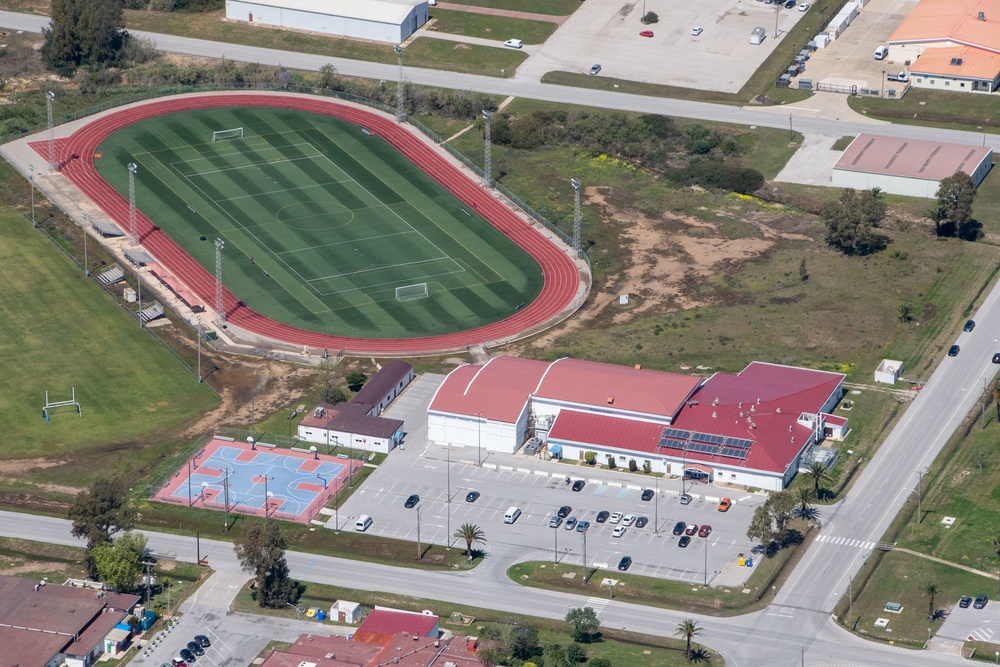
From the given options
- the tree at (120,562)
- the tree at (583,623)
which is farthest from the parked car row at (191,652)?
the tree at (583,623)

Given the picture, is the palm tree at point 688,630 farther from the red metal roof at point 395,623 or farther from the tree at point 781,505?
the red metal roof at point 395,623

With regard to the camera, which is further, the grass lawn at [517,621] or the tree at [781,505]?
the tree at [781,505]

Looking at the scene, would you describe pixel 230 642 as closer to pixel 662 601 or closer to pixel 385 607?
pixel 385 607

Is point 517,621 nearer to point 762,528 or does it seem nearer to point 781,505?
point 762,528

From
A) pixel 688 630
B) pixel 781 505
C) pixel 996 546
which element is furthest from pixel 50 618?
pixel 996 546

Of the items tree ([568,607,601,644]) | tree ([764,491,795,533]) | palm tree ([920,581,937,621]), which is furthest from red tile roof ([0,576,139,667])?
palm tree ([920,581,937,621])
